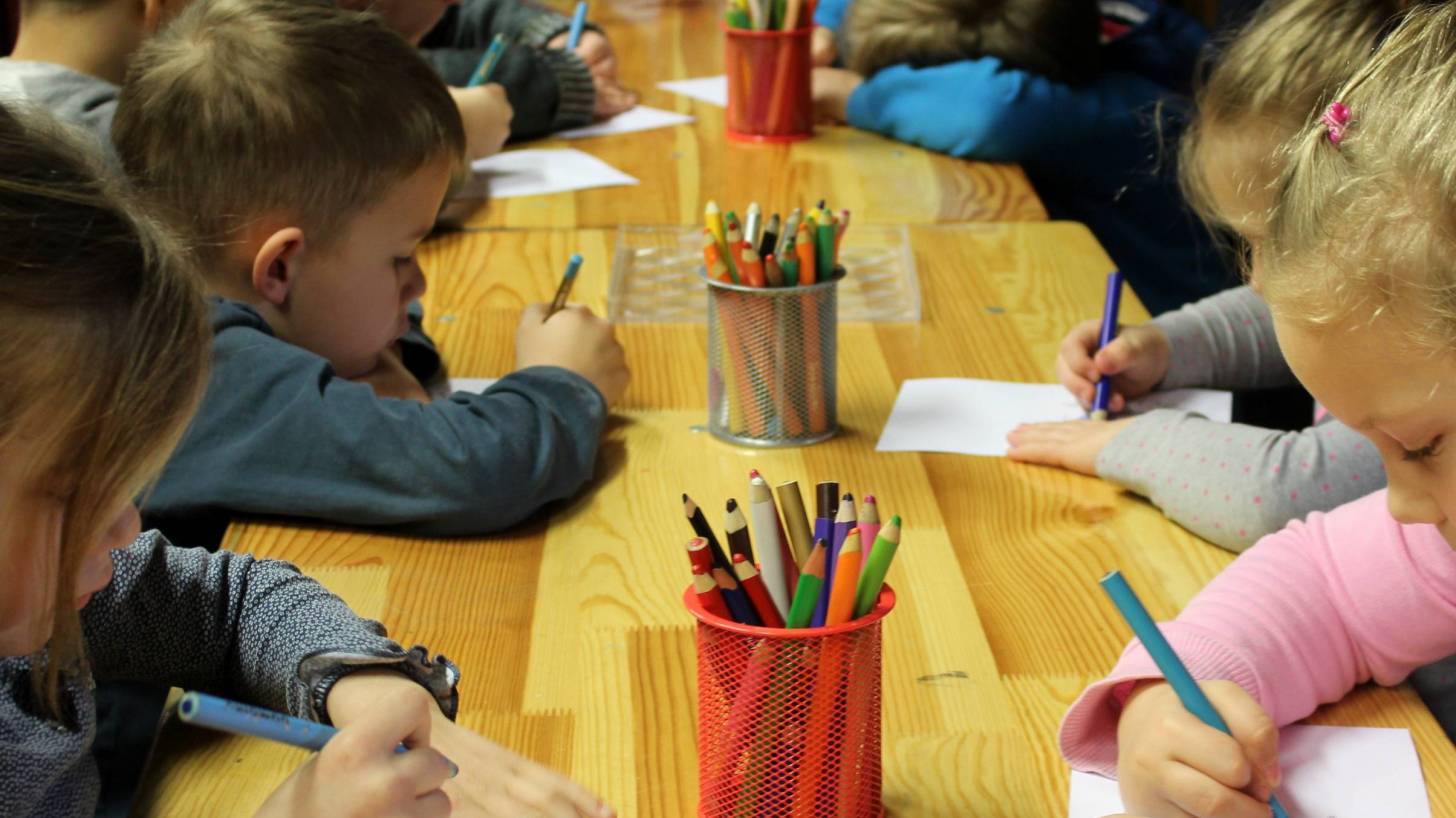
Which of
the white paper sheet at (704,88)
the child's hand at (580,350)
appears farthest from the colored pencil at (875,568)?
the white paper sheet at (704,88)

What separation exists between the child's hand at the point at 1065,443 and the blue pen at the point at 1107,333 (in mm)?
63

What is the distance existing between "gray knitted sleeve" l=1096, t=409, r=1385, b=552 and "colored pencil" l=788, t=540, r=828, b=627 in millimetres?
461

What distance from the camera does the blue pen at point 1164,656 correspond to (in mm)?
766

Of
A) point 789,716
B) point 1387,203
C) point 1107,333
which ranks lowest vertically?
point 1107,333

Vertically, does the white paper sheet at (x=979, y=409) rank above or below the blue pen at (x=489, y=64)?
above

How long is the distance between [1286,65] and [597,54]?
130 centimetres

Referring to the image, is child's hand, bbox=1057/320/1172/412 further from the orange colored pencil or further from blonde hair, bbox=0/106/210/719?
blonde hair, bbox=0/106/210/719

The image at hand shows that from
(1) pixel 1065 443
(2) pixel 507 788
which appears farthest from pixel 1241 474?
(2) pixel 507 788

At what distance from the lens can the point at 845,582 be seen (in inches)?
30.8

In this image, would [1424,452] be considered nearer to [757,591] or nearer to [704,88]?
[757,591]

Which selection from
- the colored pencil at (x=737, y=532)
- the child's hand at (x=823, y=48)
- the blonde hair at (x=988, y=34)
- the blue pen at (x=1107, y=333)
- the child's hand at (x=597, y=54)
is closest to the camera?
the colored pencil at (x=737, y=532)

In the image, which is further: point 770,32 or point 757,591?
point 770,32

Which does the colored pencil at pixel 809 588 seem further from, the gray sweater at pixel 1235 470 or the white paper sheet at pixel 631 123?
the white paper sheet at pixel 631 123

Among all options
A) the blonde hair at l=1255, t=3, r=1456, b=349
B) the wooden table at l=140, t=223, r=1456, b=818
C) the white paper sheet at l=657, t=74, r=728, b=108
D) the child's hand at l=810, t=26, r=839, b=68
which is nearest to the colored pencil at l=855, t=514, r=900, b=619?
the wooden table at l=140, t=223, r=1456, b=818
